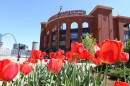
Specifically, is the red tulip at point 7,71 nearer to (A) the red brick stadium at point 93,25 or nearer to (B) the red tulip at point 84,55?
(B) the red tulip at point 84,55

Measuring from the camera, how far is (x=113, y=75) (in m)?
9.89

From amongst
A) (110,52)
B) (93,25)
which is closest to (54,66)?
(110,52)

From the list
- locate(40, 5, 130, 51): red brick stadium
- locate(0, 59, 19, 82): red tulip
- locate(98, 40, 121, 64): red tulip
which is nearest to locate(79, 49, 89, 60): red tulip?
locate(98, 40, 121, 64): red tulip

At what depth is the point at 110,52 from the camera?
5.18 feet

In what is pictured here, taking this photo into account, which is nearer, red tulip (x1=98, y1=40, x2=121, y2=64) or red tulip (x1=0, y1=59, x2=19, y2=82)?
red tulip (x1=0, y1=59, x2=19, y2=82)

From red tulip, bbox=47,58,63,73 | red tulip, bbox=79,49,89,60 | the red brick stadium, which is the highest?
the red brick stadium

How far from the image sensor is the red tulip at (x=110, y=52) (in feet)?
5.09

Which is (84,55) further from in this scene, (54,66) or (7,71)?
(7,71)

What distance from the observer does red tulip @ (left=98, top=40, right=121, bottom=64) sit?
155 centimetres

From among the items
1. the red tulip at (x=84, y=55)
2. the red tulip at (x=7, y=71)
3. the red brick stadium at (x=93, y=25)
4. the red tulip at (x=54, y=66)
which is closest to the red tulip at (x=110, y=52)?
the red tulip at (x=7, y=71)

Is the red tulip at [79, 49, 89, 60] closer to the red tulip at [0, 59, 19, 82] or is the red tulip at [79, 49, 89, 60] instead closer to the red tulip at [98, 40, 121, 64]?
the red tulip at [98, 40, 121, 64]

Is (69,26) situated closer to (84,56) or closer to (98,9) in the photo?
(98,9)

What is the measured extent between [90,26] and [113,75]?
1896 inches

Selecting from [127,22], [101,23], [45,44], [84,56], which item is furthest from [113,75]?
[45,44]
